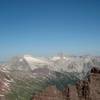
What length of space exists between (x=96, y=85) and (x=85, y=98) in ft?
21.1

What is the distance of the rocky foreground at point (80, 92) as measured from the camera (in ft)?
262

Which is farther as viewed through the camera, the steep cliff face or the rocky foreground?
the rocky foreground

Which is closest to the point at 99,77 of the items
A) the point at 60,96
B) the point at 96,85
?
the point at 96,85

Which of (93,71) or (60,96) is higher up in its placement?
(93,71)

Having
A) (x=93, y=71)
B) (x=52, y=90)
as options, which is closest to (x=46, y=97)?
(x=52, y=90)

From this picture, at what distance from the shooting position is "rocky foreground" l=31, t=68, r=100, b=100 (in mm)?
79812

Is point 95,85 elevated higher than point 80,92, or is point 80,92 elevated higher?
point 95,85

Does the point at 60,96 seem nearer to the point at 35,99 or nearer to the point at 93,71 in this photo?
the point at 35,99

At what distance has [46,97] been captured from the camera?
80.6 metres

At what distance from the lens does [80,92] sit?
8519cm

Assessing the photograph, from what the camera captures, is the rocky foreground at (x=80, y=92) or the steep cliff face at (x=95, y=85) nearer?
the steep cliff face at (x=95, y=85)

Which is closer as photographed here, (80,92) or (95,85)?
(95,85)

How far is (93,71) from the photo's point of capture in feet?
280

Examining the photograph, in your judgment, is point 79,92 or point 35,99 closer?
point 35,99
